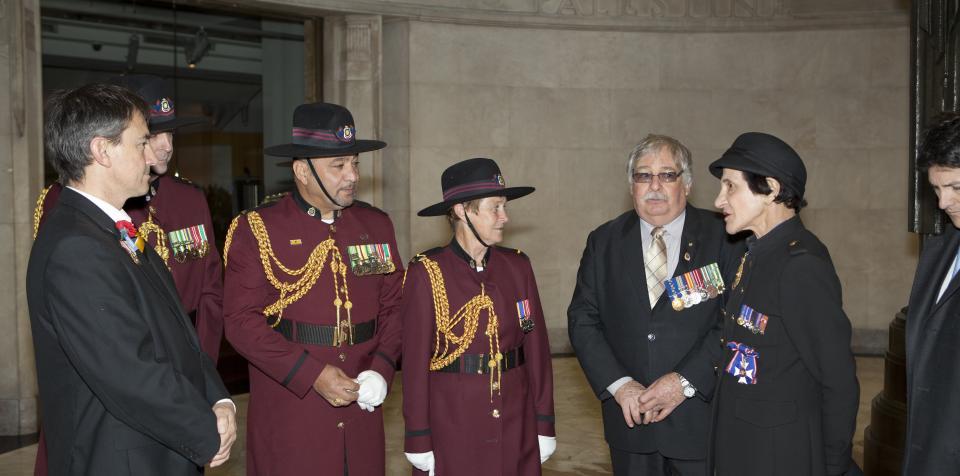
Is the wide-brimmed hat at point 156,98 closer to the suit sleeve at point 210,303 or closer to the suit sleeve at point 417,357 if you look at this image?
the suit sleeve at point 210,303

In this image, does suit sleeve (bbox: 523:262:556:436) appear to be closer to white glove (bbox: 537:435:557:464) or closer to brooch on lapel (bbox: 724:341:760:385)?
white glove (bbox: 537:435:557:464)

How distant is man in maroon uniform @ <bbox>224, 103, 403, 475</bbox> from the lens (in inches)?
140

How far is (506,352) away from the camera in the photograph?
365 cm

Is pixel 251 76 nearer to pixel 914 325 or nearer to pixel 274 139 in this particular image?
pixel 274 139

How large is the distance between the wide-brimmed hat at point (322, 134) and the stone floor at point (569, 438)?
2.32 metres

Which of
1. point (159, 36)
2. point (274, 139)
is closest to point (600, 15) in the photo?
point (274, 139)

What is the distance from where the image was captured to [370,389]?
11.7ft

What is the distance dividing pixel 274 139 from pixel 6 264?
292 cm

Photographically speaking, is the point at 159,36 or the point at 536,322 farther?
the point at 159,36

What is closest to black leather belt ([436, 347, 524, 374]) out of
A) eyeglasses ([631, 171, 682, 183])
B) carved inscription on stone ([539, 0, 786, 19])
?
eyeglasses ([631, 171, 682, 183])

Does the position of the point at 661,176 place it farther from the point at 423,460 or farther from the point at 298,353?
the point at 298,353

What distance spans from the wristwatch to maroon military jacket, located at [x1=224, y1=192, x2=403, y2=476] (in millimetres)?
1127

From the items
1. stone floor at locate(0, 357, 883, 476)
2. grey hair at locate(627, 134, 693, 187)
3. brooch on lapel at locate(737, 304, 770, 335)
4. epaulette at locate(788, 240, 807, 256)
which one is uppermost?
grey hair at locate(627, 134, 693, 187)

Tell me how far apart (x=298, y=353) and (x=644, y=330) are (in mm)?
1335
